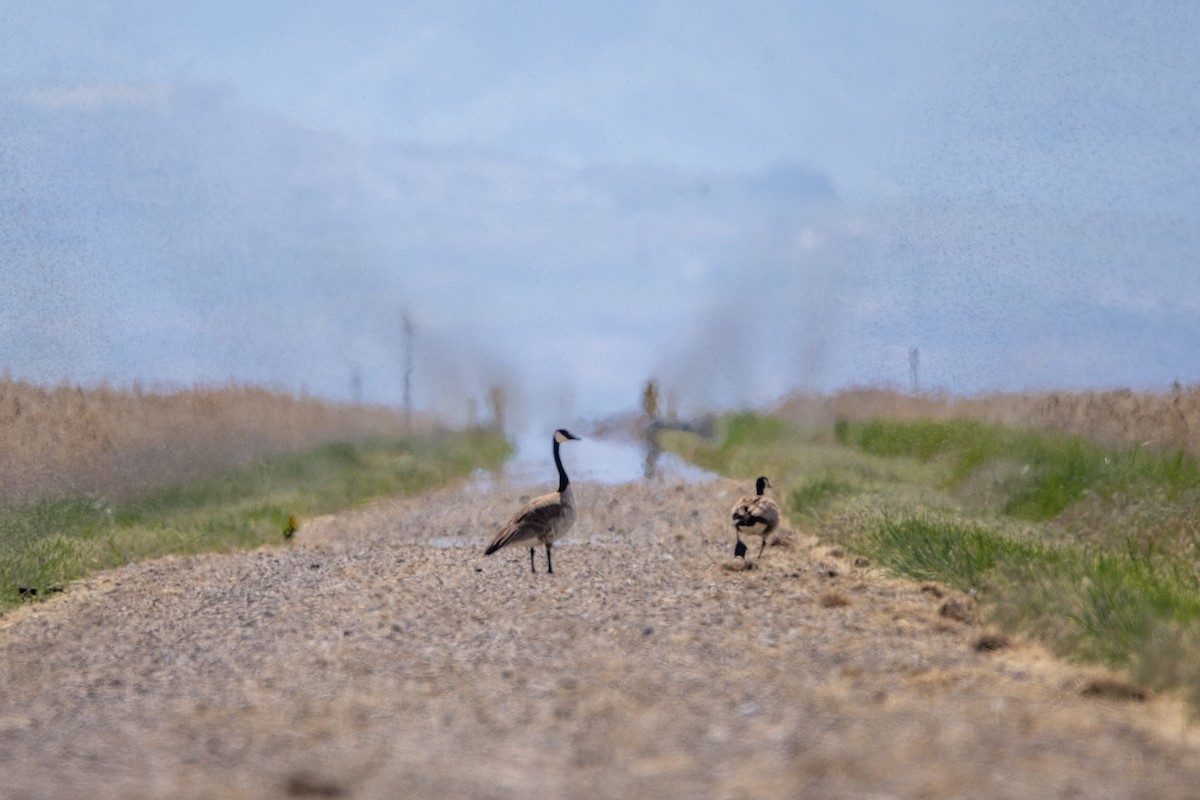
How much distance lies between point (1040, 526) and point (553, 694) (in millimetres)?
8380

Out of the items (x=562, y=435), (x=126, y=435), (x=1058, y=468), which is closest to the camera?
(x=562, y=435)

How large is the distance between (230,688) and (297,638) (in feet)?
4.91

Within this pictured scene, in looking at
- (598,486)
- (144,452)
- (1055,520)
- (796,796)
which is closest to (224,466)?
(144,452)

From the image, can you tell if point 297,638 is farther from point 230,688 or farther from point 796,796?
point 796,796

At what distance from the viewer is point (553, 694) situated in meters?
6.54

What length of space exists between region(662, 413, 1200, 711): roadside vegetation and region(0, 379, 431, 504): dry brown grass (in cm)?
931

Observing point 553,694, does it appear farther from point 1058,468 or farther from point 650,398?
point 650,398

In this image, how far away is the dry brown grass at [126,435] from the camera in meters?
18.6

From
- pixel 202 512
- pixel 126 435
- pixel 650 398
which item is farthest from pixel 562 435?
pixel 650 398

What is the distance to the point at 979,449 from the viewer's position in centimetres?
1962

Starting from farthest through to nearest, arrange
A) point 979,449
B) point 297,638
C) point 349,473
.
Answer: point 349,473 → point 979,449 → point 297,638

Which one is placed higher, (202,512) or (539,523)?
(539,523)

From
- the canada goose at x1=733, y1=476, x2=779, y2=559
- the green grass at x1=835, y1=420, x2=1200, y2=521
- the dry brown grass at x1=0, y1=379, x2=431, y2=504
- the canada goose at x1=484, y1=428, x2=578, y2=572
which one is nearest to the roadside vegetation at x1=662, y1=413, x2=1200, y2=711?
the green grass at x1=835, y1=420, x2=1200, y2=521

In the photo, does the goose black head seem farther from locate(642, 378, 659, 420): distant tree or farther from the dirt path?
locate(642, 378, 659, 420): distant tree
